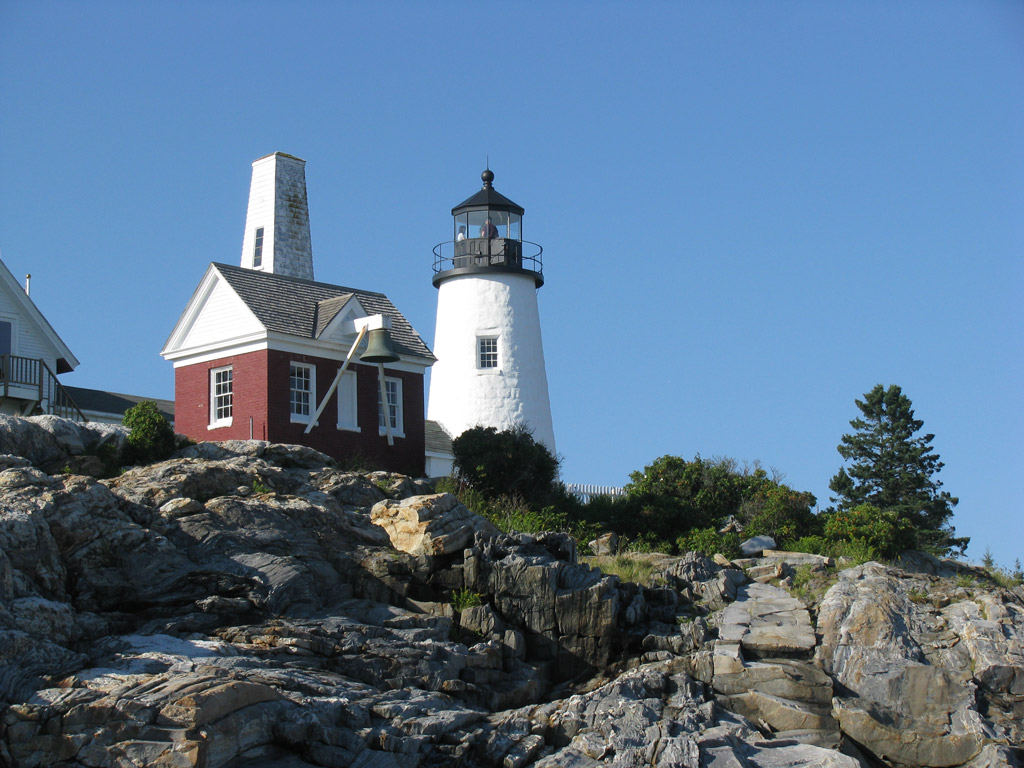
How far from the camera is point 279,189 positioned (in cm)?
3625

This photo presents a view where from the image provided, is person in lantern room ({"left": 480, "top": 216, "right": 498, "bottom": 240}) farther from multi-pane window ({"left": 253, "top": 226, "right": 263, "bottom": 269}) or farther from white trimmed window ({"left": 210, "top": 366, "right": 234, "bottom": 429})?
white trimmed window ({"left": 210, "top": 366, "right": 234, "bottom": 429})

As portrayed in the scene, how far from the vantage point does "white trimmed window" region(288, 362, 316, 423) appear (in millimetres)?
28594

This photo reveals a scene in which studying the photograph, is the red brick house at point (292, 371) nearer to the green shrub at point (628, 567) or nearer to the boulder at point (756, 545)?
the green shrub at point (628, 567)

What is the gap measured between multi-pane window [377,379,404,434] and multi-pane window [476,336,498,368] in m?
5.18

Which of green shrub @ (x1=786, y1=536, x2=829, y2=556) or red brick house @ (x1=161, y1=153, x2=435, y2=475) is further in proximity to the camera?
red brick house @ (x1=161, y1=153, x2=435, y2=475)

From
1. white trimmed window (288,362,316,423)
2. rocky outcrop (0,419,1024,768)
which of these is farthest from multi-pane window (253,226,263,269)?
rocky outcrop (0,419,1024,768)

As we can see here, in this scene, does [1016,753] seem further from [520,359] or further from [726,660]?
[520,359]

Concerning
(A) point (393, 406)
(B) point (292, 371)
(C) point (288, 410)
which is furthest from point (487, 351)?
(C) point (288, 410)

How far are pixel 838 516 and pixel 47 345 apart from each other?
2062 cm

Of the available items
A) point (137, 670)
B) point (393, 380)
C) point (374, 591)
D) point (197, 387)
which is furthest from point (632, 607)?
point (197, 387)

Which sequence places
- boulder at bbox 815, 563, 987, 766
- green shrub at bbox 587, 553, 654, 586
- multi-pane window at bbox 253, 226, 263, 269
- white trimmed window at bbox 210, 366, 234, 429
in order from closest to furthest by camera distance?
boulder at bbox 815, 563, 987, 766 → green shrub at bbox 587, 553, 654, 586 → white trimmed window at bbox 210, 366, 234, 429 → multi-pane window at bbox 253, 226, 263, 269

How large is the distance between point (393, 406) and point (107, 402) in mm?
9479

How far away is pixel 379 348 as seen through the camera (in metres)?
28.7

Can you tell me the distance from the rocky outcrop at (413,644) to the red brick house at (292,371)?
4062 millimetres
